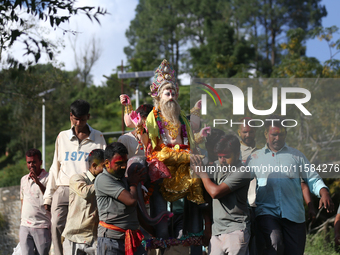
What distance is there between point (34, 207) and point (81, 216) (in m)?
1.41

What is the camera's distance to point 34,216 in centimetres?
623

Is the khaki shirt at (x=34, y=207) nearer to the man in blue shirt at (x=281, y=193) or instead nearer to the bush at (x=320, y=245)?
the man in blue shirt at (x=281, y=193)

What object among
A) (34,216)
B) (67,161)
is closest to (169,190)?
(67,161)

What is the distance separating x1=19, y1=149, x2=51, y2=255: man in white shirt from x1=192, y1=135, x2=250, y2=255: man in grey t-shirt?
2715mm

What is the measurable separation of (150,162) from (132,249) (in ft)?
3.41

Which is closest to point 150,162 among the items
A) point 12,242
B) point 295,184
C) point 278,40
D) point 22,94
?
point 295,184

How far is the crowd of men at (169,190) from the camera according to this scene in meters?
4.46

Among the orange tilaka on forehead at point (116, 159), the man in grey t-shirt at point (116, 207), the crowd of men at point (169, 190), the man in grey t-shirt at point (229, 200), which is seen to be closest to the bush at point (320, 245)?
the crowd of men at point (169, 190)

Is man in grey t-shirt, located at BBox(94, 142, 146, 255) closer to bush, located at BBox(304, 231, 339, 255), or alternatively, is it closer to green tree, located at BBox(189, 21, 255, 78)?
bush, located at BBox(304, 231, 339, 255)

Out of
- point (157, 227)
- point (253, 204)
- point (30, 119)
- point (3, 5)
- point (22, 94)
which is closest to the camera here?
point (157, 227)

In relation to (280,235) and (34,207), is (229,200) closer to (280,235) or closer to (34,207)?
(280,235)

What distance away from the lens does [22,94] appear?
12055 millimetres

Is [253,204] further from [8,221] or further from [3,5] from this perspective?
[8,221]


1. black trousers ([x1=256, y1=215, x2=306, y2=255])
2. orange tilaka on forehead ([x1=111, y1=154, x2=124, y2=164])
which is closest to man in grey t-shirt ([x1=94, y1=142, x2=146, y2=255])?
orange tilaka on forehead ([x1=111, y1=154, x2=124, y2=164])
